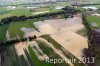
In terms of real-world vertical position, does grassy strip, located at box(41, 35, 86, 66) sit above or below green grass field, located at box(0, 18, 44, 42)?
above

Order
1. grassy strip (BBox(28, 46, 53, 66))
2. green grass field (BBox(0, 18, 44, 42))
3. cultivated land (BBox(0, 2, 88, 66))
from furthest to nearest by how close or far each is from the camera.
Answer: green grass field (BBox(0, 18, 44, 42))
cultivated land (BBox(0, 2, 88, 66))
grassy strip (BBox(28, 46, 53, 66))

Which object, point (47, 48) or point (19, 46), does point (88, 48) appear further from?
point (19, 46)

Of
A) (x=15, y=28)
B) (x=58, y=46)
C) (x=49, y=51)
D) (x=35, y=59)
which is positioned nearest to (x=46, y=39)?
(x=58, y=46)

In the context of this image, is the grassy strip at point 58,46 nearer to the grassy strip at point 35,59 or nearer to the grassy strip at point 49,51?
the grassy strip at point 49,51

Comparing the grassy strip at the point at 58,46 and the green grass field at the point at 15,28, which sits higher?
the grassy strip at the point at 58,46

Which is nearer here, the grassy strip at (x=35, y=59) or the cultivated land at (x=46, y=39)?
the grassy strip at (x=35, y=59)

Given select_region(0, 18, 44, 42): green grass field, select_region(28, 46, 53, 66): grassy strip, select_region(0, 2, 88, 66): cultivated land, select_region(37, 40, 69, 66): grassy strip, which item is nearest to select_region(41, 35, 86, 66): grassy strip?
select_region(0, 2, 88, 66): cultivated land

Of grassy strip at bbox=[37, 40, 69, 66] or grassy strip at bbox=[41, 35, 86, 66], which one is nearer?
grassy strip at bbox=[41, 35, 86, 66]

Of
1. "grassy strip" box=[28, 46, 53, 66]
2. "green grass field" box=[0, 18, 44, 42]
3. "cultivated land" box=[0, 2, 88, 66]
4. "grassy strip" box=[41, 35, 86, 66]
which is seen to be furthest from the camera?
"green grass field" box=[0, 18, 44, 42]

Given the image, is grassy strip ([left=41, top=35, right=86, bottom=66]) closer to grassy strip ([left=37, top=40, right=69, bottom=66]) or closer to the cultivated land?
the cultivated land

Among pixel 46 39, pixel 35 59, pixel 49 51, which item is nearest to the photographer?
pixel 35 59

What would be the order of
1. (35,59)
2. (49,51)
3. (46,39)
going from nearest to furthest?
(35,59) < (49,51) < (46,39)

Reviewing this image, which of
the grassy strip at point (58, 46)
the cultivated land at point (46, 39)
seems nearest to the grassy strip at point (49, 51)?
the cultivated land at point (46, 39)

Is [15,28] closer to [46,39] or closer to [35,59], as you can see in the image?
[46,39]
